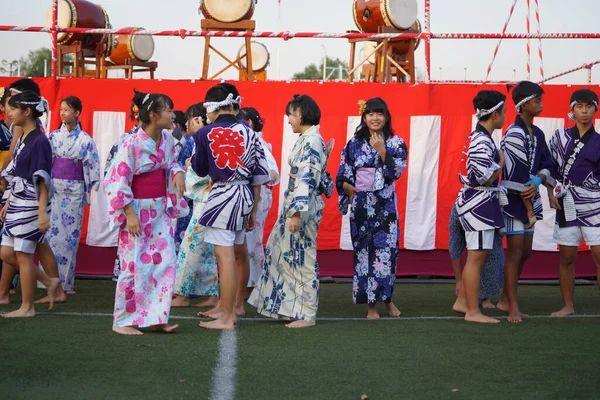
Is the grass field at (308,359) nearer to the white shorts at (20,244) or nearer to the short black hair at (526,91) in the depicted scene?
the white shorts at (20,244)

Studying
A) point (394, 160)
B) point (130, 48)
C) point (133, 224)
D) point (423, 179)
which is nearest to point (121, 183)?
point (133, 224)

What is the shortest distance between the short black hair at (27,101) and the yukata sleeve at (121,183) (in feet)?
3.58

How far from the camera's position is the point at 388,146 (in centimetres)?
692

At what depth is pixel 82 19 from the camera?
38.5 ft

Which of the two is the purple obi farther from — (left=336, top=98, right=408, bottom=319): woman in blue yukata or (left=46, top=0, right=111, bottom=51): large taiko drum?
(left=46, top=0, right=111, bottom=51): large taiko drum

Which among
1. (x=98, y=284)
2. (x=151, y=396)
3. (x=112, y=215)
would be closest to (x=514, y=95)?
(x=112, y=215)

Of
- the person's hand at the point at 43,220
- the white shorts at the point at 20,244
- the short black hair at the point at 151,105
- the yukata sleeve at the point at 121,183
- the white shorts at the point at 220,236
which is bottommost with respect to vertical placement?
the white shorts at the point at 20,244

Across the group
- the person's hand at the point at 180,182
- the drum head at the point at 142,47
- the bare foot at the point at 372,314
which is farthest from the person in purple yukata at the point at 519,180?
the drum head at the point at 142,47

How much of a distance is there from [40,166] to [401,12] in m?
5.71

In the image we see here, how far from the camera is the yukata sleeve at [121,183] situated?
5.71 meters

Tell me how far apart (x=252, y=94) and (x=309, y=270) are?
3.54m

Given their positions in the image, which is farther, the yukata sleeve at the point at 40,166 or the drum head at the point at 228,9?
the drum head at the point at 228,9

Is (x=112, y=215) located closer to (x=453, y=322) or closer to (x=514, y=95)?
(x=453, y=322)

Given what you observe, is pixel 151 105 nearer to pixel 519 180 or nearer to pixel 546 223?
pixel 519 180
